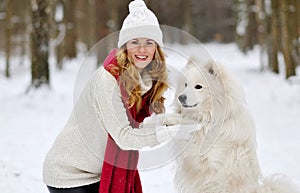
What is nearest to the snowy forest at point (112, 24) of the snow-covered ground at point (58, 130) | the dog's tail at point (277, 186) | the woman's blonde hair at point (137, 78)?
the snow-covered ground at point (58, 130)

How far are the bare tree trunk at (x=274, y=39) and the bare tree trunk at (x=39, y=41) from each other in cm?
729

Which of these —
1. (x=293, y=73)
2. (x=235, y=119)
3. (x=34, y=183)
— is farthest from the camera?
(x=293, y=73)

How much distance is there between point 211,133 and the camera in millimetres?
2939

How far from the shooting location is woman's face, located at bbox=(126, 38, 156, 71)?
101 inches

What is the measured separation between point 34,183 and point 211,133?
2.45m

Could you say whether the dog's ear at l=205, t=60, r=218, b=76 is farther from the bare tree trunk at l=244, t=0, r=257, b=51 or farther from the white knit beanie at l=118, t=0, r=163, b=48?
the bare tree trunk at l=244, t=0, r=257, b=51

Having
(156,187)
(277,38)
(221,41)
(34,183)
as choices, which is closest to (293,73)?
(277,38)

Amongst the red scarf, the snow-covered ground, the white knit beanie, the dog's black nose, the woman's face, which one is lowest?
the snow-covered ground

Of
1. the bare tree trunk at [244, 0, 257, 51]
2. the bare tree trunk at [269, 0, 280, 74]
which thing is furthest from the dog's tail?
the bare tree trunk at [244, 0, 257, 51]

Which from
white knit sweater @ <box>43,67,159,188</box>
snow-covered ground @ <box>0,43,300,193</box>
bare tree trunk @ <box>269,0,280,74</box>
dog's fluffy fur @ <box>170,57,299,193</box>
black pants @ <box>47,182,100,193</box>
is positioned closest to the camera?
white knit sweater @ <box>43,67,159,188</box>

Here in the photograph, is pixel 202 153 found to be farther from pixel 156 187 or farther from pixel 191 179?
pixel 156 187

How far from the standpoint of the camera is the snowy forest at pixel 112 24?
965 centimetres

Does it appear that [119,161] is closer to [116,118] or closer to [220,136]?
[116,118]

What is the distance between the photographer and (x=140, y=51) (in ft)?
8.36
